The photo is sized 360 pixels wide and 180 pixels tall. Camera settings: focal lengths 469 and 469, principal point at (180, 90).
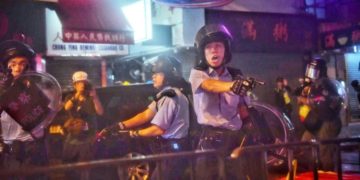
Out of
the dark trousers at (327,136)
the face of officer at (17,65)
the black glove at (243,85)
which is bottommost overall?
the dark trousers at (327,136)

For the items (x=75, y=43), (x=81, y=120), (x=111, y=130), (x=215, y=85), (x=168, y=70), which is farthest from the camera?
(x=75, y=43)

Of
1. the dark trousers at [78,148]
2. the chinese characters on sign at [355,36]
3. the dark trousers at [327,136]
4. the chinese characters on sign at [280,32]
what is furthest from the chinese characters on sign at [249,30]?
the dark trousers at [78,148]

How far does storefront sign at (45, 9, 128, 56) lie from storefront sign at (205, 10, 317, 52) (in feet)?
8.99

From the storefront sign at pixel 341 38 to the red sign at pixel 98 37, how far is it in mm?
6025

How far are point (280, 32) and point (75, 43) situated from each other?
6.02 m

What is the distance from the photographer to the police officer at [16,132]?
15.3ft

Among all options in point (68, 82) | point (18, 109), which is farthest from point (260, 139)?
point (68, 82)

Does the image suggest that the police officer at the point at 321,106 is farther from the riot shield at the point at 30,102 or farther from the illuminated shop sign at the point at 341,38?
the illuminated shop sign at the point at 341,38

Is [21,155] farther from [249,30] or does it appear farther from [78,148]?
[249,30]

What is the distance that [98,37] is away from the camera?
34.9 feet

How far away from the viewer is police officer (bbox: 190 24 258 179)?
443 cm

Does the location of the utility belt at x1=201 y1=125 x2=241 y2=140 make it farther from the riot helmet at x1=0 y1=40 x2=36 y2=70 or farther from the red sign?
the red sign

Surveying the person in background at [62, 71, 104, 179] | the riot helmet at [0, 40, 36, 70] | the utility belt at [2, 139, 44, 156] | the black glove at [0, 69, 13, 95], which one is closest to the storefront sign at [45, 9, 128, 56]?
the person in background at [62, 71, 104, 179]

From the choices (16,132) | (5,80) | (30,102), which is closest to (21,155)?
(16,132)
